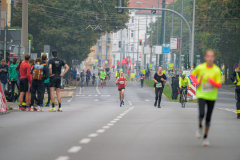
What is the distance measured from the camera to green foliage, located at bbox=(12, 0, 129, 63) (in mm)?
59938

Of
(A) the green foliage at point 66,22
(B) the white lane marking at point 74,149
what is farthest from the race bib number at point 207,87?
(A) the green foliage at point 66,22

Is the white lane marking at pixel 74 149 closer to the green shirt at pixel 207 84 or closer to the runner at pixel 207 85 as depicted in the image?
the runner at pixel 207 85

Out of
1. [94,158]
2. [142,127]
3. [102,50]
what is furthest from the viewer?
[102,50]

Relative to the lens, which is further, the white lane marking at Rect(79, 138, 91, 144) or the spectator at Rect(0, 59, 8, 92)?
the spectator at Rect(0, 59, 8, 92)

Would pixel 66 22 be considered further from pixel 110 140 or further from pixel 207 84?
pixel 207 84

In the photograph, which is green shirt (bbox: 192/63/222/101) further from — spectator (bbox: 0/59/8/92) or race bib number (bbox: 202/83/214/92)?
spectator (bbox: 0/59/8/92)

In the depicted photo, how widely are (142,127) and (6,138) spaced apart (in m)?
3.74

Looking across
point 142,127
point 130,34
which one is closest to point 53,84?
point 142,127

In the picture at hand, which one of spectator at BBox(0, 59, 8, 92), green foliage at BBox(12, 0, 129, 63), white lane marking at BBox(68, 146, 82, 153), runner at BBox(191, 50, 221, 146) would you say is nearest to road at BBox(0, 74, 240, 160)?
white lane marking at BBox(68, 146, 82, 153)

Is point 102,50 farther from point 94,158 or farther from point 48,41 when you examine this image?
point 94,158

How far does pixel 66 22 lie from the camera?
6119 centimetres

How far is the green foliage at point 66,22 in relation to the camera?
59.9 m

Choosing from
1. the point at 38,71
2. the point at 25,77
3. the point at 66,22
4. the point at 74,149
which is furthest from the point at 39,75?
the point at 66,22

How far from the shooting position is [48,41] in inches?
2383
